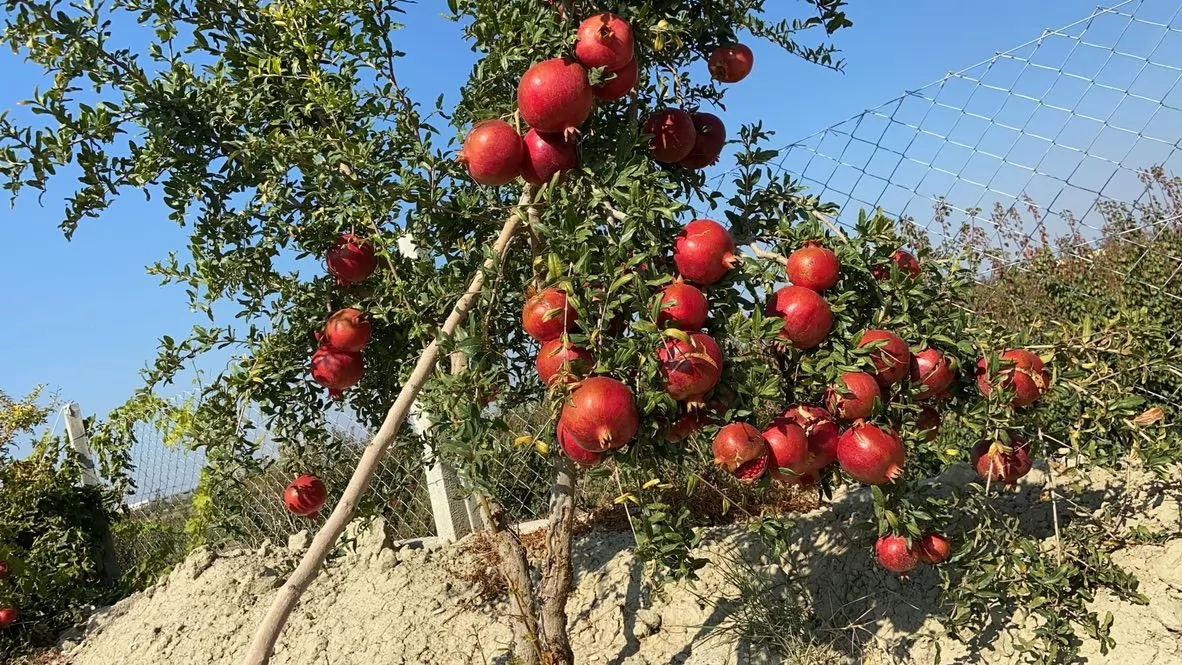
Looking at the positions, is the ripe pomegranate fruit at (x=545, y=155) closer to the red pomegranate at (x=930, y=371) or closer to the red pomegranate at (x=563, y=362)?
the red pomegranate at (x=563, y=362)

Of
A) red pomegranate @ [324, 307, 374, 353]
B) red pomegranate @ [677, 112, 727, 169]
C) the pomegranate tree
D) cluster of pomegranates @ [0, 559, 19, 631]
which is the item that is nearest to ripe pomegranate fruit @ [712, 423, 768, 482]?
the pomegranate tree

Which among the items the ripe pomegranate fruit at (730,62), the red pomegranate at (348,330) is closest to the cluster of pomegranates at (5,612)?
the red pomegranate at (348,330)

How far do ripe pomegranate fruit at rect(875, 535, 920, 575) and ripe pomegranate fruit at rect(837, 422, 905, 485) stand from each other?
1.40ft

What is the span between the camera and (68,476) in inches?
213

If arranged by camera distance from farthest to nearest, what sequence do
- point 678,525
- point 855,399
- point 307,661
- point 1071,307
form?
point 1071,307, point 307,661, point 678,525, point 855,399

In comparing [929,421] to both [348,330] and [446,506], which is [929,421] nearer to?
[348,330]

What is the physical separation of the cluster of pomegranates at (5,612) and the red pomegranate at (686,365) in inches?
194

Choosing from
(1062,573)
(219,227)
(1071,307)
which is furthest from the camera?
(1071,307)

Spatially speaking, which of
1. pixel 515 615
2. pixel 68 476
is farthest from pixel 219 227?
pixel 68 476

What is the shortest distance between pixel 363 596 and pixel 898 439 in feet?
9.16

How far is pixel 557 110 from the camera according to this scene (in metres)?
1.60

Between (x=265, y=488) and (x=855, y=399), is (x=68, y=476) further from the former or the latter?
(x=855, y=399)

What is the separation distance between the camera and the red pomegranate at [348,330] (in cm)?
212

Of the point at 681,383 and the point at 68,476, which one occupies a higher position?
the point at 68,476
